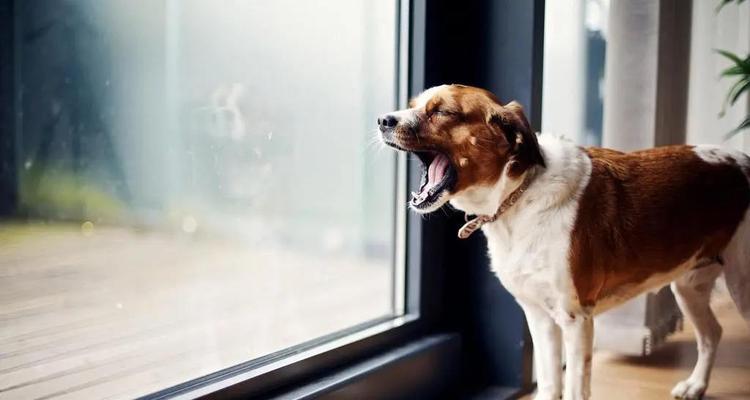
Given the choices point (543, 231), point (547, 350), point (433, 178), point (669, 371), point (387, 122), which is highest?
point (387, 122)

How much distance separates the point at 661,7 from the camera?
2.59 metres

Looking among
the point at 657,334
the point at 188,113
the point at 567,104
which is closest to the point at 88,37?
the point at 188,113

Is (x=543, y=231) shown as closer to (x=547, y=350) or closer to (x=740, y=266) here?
(x=547, y=350)

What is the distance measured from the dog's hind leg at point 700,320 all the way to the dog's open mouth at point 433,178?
3.05ft

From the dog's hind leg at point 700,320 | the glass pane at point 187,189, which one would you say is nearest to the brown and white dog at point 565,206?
the dog's hind leg at point 700,320

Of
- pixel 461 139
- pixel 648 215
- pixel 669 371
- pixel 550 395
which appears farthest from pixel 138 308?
pixel 669 371

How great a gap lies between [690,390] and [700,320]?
195 millimetres

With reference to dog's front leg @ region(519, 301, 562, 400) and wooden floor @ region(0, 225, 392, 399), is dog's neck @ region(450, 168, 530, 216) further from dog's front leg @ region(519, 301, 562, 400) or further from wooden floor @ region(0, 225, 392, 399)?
wooden floor @ region(0, 225, 392, 399)

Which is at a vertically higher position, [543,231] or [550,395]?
[543,231]

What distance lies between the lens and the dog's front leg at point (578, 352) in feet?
5.12

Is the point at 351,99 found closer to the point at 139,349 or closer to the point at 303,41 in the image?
the point at 303,41

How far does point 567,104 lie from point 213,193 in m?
1.55

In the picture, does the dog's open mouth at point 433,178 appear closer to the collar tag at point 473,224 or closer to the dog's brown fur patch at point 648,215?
the collar tag at point 473,224

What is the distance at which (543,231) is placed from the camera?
5.08ft
